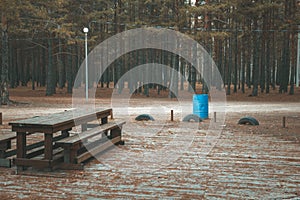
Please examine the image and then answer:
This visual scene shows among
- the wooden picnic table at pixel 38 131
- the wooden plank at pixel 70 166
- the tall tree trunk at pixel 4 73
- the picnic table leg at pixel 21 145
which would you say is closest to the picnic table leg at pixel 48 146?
the wooden picnic table at pixel 38 131

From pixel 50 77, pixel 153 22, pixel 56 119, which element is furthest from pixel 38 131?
pixel 153 22

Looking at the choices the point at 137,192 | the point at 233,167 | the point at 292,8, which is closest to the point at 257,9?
the point at 292,8

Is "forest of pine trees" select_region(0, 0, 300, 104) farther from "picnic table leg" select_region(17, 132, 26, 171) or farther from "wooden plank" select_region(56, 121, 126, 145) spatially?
"picnic table leg" select_region(17, 132, 26, 171)

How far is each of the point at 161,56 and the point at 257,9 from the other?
14.7 metres

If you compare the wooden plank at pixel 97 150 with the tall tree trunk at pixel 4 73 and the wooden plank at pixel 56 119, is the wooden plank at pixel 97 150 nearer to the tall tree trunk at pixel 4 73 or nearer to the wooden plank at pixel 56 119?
the wooden plank at pixel 56 119

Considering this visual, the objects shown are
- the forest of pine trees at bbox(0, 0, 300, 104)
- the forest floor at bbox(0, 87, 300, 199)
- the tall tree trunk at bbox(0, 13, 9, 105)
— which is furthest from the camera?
the forest of pine trees at bbox(0, 0, 300, 104)

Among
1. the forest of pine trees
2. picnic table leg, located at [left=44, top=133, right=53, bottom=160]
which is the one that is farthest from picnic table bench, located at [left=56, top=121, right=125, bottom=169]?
the forest of pine trees

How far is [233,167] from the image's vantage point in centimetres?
687

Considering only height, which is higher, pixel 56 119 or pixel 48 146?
pixel 56 119

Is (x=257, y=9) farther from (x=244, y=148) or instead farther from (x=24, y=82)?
(x=24, y=82)

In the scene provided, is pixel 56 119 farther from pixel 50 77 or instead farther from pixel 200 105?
pixel 50 77

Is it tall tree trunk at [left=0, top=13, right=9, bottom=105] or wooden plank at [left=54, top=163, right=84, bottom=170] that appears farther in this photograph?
tall tree trunk at [left=0, top=13, right=9, bottom=105]

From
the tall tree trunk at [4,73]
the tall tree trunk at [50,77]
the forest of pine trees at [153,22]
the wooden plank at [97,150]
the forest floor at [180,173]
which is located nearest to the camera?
the forest floor at [180,173]

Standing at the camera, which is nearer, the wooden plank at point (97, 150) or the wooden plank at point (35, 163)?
the wooden plank at point (35, 163)
